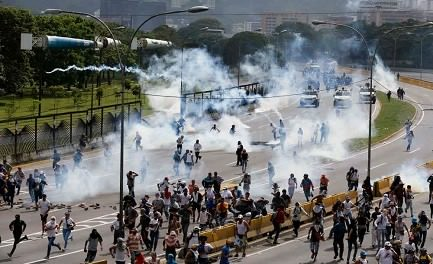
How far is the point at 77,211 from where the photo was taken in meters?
34.8

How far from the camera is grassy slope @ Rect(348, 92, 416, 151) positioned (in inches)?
2242

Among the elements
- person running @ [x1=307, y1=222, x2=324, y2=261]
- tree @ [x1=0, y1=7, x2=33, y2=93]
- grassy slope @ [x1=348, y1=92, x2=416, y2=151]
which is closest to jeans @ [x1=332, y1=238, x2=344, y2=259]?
person running @ [x1=307, y1=222, x2=324, y2=261]

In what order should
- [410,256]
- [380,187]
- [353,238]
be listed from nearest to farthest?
[410,256]
[353,238]
[380,187]

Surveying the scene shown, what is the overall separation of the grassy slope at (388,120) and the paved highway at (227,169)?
0.96m

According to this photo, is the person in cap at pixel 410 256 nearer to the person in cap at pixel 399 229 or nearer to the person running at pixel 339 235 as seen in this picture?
the person running at pixel 339 235

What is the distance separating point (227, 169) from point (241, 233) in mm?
18181

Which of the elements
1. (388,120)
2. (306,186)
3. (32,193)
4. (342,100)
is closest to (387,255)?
(306,186)

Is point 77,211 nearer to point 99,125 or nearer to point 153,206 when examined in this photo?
point 153,206

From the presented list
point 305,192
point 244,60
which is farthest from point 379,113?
point 244,60

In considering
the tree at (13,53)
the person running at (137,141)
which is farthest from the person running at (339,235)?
the tree at (13,53)

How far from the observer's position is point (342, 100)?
78.0 m

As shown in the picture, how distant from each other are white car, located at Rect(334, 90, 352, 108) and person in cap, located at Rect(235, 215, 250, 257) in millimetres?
49767

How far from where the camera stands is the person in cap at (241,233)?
2769 cm

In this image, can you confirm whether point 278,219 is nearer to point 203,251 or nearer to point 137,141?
point 203,251
